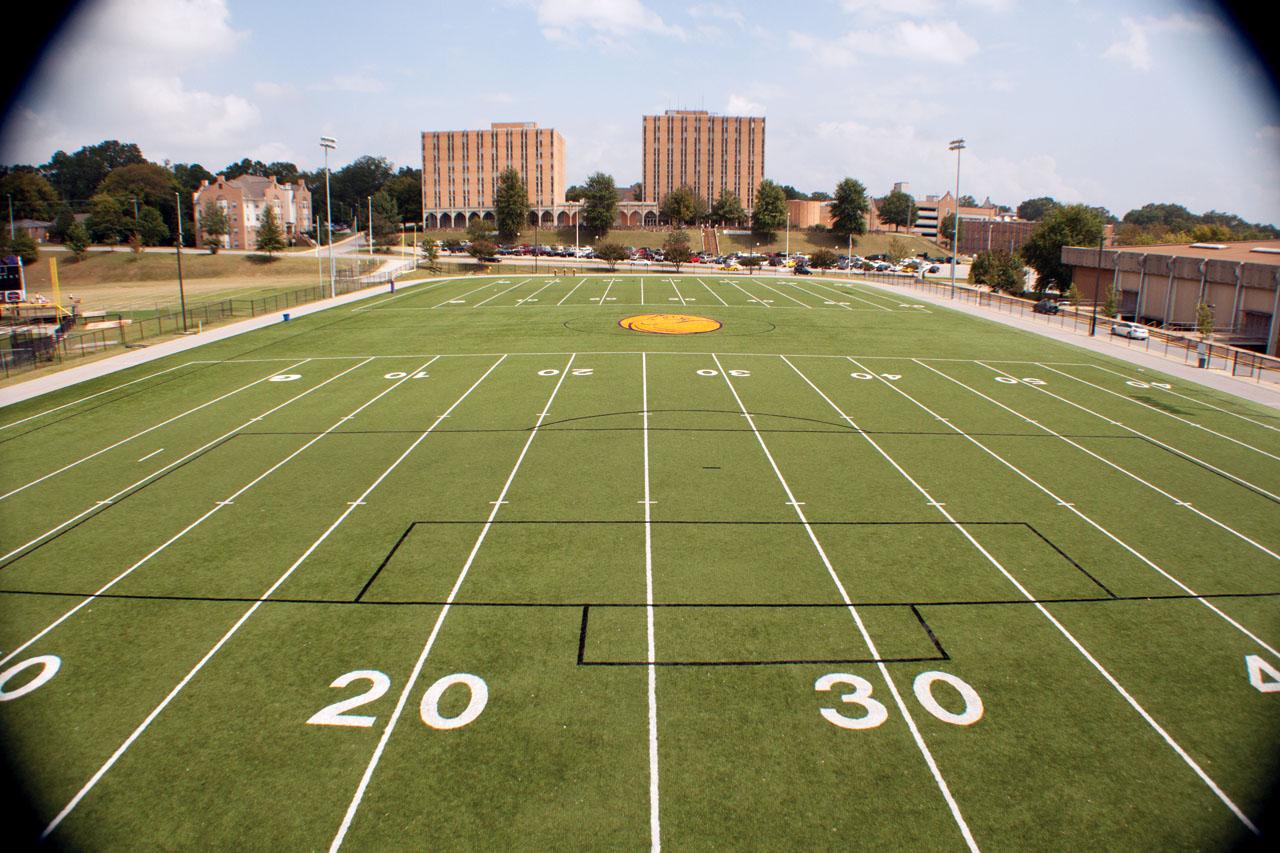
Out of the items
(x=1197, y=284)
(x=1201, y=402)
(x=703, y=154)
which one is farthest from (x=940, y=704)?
(x=703, y=154)

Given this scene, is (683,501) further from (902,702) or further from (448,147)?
(448,147)

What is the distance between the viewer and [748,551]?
44.7ft

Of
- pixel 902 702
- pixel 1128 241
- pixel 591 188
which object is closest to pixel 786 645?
pixel 902 702

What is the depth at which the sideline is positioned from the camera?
26.8 m

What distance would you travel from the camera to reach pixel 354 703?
946cm

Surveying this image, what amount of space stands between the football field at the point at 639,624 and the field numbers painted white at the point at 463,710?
0.10m

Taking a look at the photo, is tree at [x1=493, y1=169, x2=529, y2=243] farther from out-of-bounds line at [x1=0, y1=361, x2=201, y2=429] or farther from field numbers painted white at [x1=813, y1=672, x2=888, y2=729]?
field numbers painted white at [x1=813, y1=672, x2=888, y2=729]

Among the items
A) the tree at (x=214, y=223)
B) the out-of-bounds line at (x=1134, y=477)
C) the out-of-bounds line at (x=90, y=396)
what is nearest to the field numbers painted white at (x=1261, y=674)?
the out-of-bounds line at (x=1134, y=477)

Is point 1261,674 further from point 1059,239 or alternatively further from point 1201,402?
point 1059,239

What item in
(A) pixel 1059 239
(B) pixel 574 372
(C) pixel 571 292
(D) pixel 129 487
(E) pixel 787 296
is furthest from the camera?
(A) pixel 1059 239

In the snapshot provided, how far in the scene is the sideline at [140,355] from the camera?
26844mm

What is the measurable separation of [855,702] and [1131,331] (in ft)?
130

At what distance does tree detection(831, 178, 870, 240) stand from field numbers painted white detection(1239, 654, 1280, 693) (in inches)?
5032

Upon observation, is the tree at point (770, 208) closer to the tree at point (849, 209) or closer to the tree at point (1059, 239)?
the tree at point (849, 209)
